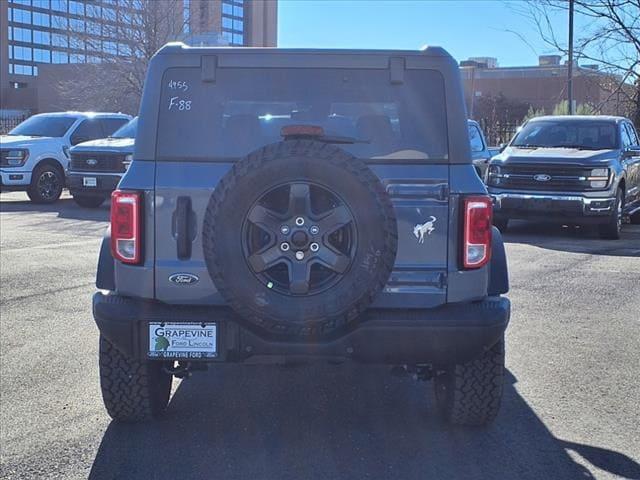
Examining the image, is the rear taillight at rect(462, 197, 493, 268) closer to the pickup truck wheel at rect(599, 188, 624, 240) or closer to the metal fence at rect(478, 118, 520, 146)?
the pickup truck wheel at rect(599, 188, 624, 240)

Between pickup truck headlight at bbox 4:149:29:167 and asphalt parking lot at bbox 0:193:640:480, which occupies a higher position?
pickup truck headlight at bbox 4:149:29:167

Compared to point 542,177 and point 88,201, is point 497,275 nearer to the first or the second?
point 542,177

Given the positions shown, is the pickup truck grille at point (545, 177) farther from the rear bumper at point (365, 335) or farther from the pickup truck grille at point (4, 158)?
the pickup truck grille at point (4, 158)

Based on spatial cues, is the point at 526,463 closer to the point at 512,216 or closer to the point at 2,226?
the point at 512,216

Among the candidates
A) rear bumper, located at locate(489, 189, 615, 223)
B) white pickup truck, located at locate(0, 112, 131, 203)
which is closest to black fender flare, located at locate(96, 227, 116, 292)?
rear bumper, located at locate(489, 189, 615, 223)

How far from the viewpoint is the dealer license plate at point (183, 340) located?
3883mm

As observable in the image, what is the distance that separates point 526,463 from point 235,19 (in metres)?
80.9

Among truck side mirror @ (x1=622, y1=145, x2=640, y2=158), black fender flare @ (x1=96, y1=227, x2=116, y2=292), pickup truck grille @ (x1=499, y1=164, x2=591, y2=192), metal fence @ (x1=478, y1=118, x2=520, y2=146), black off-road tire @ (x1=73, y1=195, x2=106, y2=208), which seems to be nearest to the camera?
black fender flare @ (x1=96, y1=227, x2=116, y2=292)

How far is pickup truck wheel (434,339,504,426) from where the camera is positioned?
427 cm

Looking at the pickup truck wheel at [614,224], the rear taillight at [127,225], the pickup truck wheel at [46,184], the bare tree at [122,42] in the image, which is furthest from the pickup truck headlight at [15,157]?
the bare tree at [122,42]

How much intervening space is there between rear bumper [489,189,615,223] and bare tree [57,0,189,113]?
21.2 meters

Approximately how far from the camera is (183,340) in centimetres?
390

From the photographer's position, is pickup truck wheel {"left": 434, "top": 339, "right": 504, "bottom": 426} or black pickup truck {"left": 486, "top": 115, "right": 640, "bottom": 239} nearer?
pickup truck wheel {"left": 434, "top": 339, "right": 504, "bottom": 426}

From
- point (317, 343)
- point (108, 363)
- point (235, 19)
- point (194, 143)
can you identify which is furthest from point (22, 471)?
point (235, 19)
